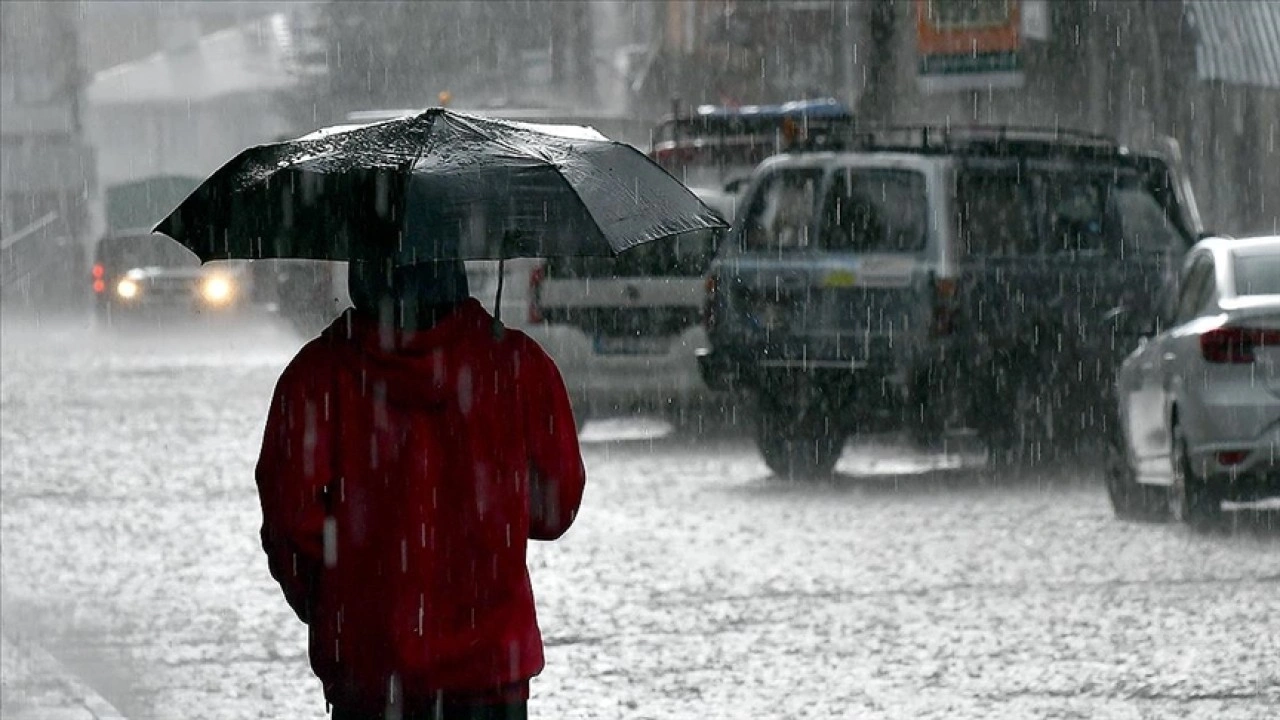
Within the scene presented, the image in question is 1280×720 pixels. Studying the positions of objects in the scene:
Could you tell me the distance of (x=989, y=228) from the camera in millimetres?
16016

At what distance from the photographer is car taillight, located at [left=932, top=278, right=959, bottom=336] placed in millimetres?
15422

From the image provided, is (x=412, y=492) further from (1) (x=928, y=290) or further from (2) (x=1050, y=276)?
(2) (x=1050, y=276)

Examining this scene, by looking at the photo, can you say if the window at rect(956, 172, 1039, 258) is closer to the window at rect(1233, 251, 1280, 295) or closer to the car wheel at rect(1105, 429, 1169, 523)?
the car wheel at rect(1105, 429, 1169, 523)

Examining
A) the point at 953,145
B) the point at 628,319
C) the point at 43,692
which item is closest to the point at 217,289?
the point at 628,319

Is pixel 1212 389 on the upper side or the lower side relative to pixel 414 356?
lower

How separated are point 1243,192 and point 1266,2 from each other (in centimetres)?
304

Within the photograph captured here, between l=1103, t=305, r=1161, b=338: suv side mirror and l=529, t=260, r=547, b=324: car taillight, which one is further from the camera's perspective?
l=529, t=260, r=547, b=324: car taillight

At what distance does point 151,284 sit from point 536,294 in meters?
16.5

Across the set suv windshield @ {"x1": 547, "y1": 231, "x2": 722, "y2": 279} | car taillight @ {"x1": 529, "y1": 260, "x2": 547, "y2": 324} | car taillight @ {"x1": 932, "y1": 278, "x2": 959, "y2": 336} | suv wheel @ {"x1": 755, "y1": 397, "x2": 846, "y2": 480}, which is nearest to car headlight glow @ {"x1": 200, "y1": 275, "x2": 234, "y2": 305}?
car taillight @ {"x1": 529, "y1": 260, "x2": 547, "y2": 324}

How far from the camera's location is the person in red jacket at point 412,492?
15.2ft

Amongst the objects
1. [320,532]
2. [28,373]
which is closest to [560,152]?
[320,532]

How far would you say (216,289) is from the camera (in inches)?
1334

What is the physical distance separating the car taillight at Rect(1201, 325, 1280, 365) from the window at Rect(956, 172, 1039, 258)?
10.5 feet

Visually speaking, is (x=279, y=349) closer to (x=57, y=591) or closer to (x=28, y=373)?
(x=28, y=373)
